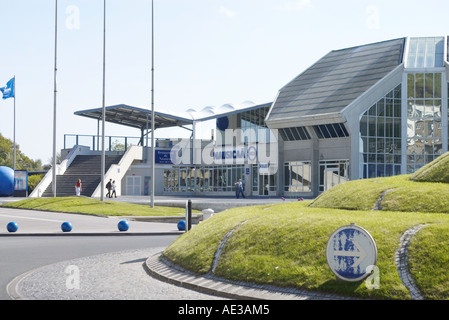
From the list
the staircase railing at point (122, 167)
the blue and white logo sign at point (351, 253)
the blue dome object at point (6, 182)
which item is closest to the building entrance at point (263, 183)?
the staircase railing at point (122, 167)

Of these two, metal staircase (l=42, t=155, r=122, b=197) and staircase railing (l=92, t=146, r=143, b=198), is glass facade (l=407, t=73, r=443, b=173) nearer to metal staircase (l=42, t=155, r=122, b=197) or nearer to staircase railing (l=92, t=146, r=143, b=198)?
staircase railing (l=92, t=146, r=143, b=198)

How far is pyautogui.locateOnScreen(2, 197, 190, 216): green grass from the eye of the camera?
112ft

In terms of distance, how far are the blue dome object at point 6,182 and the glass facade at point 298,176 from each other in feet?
80.3

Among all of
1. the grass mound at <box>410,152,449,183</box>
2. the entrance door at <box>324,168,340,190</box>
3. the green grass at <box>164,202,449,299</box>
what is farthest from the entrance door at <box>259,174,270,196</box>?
the green grass at <box>164,202,449,299</box>

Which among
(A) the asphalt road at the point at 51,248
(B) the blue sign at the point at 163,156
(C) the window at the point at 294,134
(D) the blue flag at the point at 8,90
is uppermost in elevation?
(D) the blue flag at the point at 8,90

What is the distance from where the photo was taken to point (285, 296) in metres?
9.02

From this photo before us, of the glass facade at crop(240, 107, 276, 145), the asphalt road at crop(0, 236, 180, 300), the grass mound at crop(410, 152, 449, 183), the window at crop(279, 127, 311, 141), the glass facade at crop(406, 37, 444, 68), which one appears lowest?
the asphalt road at crop(0, 236, 180, 300)

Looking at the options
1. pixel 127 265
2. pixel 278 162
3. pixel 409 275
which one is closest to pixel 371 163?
pixel 278 162

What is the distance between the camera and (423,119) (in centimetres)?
5038

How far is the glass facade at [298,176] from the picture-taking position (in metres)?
54.5

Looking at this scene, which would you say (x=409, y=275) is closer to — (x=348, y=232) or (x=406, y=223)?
(x=348, y=232)

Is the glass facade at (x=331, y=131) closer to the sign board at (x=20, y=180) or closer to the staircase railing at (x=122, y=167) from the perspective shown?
the staircase railing at (x=122, y=167)

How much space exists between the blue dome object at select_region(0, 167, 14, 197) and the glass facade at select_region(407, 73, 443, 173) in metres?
33.4

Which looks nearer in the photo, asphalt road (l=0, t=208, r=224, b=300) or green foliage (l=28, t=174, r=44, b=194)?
asphalt road (l=0, t=208, r=224, b=300)
